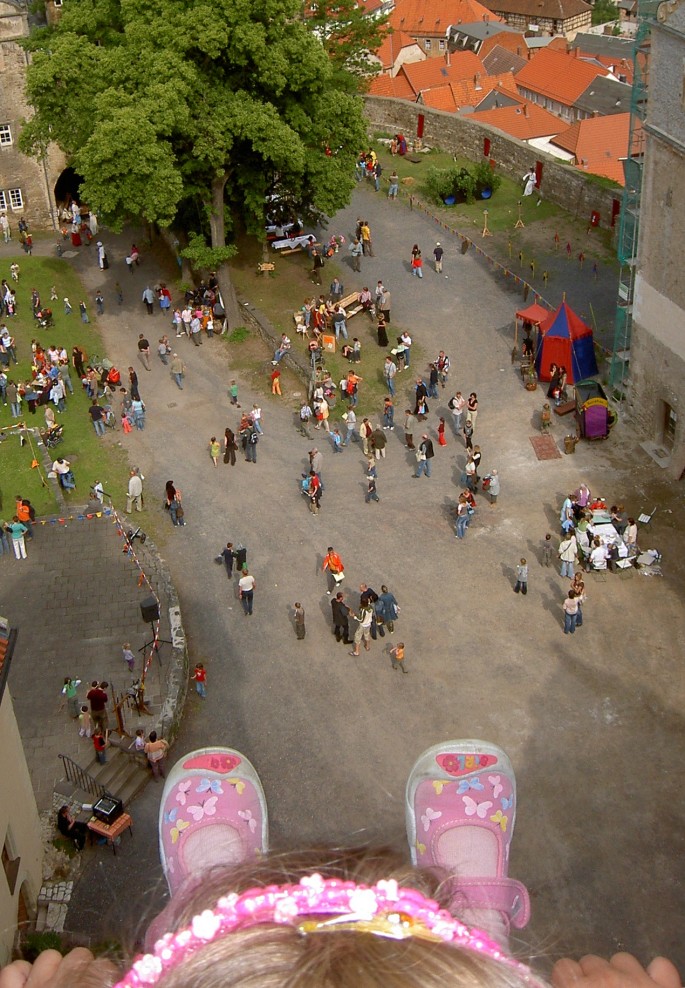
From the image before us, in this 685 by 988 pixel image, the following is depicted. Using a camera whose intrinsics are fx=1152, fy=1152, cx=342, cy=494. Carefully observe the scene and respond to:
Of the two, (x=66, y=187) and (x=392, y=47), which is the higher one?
(x=66, y=187)

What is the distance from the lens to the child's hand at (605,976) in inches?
138

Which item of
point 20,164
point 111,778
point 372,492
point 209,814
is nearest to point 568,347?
point 372,492

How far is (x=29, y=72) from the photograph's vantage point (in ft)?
108

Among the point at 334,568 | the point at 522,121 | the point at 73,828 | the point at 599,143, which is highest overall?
the point at 522,121

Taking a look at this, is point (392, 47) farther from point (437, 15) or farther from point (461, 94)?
point (461, 94)

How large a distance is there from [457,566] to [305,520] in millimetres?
3992

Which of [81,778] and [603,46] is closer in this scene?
[81,778]

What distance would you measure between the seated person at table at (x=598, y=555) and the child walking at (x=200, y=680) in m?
8.50

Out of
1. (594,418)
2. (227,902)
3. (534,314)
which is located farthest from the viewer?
(534,314)

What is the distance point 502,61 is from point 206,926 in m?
80.7

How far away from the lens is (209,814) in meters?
5.68

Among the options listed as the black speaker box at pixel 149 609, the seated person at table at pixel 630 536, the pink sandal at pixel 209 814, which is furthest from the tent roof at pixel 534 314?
the pink sandal at pixel 209 814

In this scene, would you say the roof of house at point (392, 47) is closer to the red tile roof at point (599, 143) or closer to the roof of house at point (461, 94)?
the roof of house at point (461, 94)

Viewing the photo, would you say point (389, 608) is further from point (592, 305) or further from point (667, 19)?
point (592, 305)
